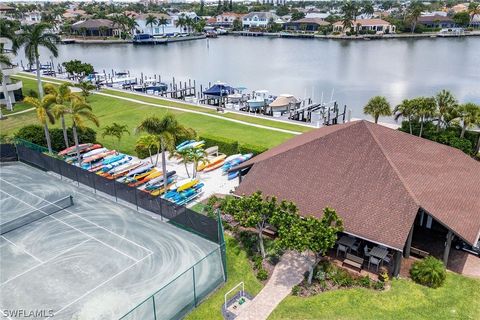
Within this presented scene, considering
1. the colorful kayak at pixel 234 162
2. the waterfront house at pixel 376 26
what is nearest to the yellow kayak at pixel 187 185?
the colorful kayak at pixel 234 162

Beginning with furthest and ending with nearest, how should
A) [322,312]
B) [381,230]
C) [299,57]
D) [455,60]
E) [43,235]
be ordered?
[299,57] → [455,60] → [43,235] → [381,230] → [322,312]

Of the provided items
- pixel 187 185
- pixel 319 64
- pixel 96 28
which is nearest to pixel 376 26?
pixel 319 64

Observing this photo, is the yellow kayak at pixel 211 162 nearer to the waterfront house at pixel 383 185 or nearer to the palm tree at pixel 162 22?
the waterfront house at pixel 383 185

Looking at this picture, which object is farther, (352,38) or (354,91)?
(352,38)

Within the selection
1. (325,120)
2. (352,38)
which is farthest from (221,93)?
(352,38)

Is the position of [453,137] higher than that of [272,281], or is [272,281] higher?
[453,137]

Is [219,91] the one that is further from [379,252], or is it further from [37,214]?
[379,252]

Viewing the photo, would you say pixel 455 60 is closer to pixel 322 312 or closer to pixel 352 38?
pixel 352 38
